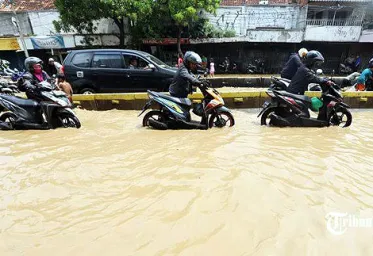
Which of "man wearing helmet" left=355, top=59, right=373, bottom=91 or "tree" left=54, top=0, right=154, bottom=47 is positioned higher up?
"tree" left=54, top=0, right=154, bottom=47

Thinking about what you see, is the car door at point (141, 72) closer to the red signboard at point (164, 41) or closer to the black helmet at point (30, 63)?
the black helmet at point (30, 63)

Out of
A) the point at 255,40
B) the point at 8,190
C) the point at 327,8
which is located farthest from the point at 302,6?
the point at 8,190

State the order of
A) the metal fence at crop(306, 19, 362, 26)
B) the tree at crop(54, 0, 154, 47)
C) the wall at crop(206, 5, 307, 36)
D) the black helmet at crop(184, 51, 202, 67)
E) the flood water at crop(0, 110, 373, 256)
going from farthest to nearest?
1. the wall at crop(206, 5, 307, 36)
2. the metal fence at crop(306, 19, 362, 26)
3. the tree at crop(54, 0, 154, 47)
4. the black helmet at crop(184, 51, 202, 67)
5. the flood water at crop(0, 110, 373, 256)

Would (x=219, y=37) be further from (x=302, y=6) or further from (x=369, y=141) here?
(x=369, y=141)

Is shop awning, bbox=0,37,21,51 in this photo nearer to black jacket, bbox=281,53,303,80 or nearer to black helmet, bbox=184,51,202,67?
black helmet, bbox=184,51,202,67

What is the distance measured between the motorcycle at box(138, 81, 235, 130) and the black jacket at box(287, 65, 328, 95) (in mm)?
1517

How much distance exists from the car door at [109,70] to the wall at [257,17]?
13.6m

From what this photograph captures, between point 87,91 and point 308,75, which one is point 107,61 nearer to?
point 87,91

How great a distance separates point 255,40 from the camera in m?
18.1

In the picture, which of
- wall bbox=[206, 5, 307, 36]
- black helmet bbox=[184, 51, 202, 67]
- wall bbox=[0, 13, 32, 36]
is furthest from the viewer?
wall bbox=[0, 13, 32, 36]

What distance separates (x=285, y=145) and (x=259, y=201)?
1920mm

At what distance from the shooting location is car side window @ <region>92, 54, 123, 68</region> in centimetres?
748

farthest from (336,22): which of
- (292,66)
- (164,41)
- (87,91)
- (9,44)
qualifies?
(9,44)

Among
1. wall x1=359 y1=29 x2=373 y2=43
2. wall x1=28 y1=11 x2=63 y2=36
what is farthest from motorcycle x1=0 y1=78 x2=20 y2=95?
wall x1=359 y1=29 x2=373 y2=43
